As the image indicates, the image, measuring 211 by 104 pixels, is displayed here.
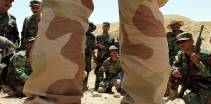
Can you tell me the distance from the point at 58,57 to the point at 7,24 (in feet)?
22.4

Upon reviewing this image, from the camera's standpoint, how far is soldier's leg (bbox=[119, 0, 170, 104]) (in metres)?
1.67

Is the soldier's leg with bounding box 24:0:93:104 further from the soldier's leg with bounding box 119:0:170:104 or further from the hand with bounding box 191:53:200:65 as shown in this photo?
the hand with bounding box 191:53:200:65

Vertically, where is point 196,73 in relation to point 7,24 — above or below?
below

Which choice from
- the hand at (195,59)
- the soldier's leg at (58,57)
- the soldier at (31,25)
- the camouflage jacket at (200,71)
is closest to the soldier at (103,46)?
the soldier at (31,25)

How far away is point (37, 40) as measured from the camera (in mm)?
1494

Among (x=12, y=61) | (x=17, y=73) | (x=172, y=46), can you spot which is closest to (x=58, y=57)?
(x=17, y=73)

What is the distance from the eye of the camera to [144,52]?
169cm

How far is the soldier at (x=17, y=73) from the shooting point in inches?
306

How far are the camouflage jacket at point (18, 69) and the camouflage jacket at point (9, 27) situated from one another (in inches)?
14.3

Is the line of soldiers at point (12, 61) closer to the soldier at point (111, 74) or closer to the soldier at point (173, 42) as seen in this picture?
the soldier at point (111, 74)

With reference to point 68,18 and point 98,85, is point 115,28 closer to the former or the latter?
point 98,85

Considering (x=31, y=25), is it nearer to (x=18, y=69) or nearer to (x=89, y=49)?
(x=18, y=69)

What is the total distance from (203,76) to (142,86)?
180 inches

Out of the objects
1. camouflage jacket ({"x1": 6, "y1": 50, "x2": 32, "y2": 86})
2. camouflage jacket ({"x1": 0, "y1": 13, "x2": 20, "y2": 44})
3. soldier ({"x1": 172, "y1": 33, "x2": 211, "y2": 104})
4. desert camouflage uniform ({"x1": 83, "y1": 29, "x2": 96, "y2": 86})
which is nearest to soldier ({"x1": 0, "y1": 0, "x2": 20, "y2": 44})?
camouflage jacket ({"x1": 0, "y1": 13, "x2": 20, "y2": 44})
